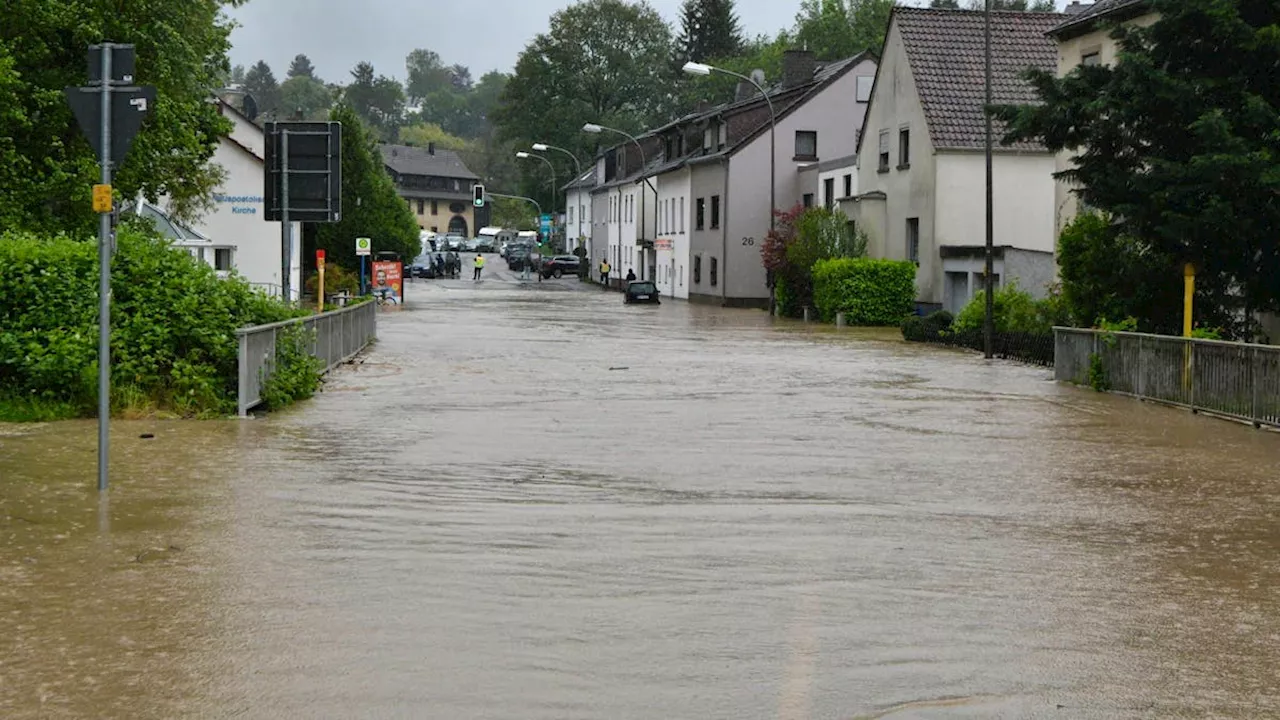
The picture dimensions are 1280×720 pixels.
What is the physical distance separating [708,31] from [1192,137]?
4274 inches

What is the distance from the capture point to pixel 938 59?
1994 inches

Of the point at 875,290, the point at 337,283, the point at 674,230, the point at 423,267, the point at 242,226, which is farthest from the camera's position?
the point at 423,267

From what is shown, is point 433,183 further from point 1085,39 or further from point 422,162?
point 1085,39

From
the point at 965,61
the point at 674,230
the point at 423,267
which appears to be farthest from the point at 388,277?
the point at 423,267

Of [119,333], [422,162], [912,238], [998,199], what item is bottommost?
[119,333]

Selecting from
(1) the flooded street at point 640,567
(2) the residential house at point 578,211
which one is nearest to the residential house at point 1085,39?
(1) the flooded street at point 640,567

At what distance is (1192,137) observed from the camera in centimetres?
2255

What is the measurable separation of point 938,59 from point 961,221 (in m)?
5.45

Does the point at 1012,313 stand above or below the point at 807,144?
below

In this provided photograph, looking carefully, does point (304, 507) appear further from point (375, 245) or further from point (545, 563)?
point (375, 245)

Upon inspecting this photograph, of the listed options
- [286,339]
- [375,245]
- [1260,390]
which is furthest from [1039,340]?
[375,245]

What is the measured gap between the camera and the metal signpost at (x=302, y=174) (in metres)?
25.3

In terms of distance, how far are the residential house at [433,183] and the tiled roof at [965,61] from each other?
425 feet

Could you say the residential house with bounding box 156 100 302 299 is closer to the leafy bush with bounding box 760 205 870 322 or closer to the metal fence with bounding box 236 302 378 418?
the leafy bush with bounding box 760 205 870 322
